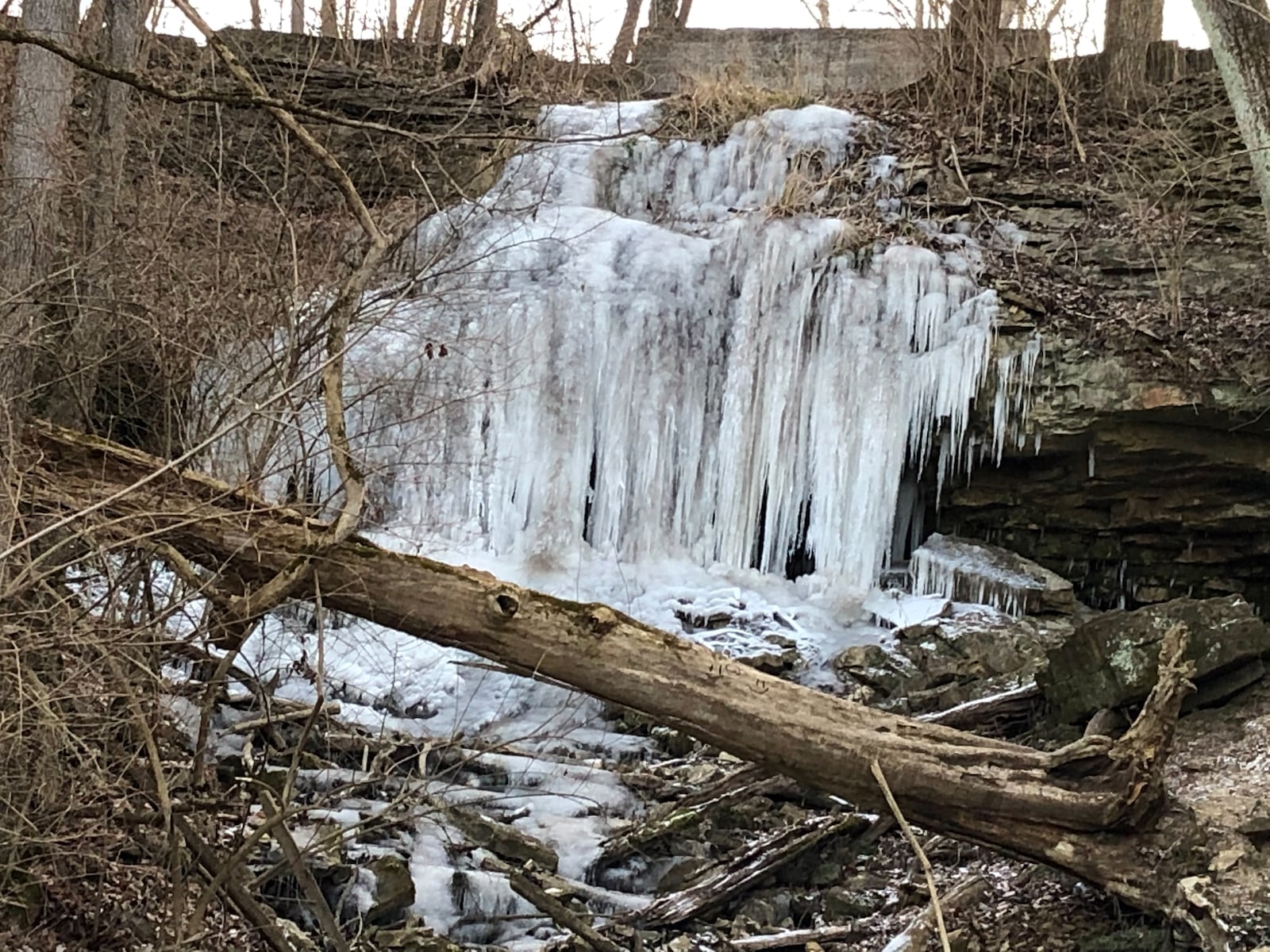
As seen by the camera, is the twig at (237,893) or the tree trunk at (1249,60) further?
the tree trunk at (1249,60)

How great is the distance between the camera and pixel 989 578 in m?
8.51

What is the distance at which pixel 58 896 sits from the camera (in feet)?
12.6

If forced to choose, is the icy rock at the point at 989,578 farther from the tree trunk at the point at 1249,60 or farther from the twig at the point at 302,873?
the twig at the point at 302,873

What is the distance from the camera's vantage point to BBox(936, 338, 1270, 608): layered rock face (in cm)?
778

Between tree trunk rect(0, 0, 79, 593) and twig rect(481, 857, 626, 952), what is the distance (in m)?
2.92

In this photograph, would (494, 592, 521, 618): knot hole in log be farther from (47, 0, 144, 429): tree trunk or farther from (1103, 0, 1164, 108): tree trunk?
(1103, 0, 1164, 108): tree trunk

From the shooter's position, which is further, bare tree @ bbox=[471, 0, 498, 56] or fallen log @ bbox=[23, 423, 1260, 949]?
bare tree @ bbox=[471, 0, 498, 56]

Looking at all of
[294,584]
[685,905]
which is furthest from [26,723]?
[685,905]

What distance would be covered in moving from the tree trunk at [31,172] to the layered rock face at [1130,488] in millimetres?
6281

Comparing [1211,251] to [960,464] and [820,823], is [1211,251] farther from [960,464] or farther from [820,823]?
[820,823]

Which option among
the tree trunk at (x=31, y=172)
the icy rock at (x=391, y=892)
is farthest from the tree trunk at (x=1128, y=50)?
the icy rock at (x=391, y=892)

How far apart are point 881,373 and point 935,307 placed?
2.13ft

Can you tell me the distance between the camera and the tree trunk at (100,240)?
6207 millimetres

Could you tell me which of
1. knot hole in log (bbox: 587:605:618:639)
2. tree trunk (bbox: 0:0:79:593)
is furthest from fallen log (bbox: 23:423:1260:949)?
tree trunk (bbox: 0:0:79:593)
